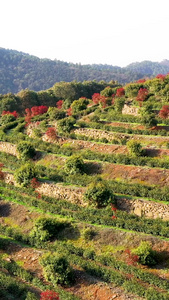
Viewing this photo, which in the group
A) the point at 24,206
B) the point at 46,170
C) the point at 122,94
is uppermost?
the point at 122,94

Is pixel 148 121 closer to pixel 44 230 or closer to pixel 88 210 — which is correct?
pixel 88 210

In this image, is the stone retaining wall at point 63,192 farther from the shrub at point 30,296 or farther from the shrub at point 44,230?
the shrub at point 30,296

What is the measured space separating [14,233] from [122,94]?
3727cm

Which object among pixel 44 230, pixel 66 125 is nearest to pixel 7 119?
pixel 66 125

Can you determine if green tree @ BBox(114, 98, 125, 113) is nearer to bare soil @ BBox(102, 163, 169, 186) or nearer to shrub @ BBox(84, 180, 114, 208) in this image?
bare soil @ BBox(102, 163, 169, 186)

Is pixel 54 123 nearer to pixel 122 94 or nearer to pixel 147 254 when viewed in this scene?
pixel 122 94

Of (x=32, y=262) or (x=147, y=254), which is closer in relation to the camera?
(x=147, y=254)

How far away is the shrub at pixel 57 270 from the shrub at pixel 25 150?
1863 centimetres

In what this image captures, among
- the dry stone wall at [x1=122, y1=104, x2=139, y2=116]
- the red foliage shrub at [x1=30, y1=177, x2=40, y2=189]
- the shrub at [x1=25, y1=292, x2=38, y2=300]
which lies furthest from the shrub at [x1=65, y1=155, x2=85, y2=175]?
the dry stone wall at [x1=122, y1=104, x2=139, y2=116]

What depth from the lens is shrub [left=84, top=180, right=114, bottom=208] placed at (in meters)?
27.5

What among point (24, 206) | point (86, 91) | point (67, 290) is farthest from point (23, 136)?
point (86, 91)

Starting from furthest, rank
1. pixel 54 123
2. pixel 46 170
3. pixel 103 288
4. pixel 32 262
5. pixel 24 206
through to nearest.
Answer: pixel 54 123 < pixel 46 170 < pixel 24 206 < pixel 32 262 < pixel 103 288

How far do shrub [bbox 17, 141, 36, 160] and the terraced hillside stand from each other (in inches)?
5.1

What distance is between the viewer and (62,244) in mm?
25078
